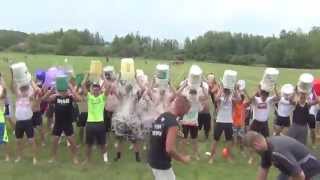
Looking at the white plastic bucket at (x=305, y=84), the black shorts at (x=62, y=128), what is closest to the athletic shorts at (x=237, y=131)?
the white plastic bucket at (x=305, y=84)

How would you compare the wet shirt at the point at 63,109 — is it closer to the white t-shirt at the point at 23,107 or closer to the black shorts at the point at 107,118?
the white t-shirt at the point at 23,107

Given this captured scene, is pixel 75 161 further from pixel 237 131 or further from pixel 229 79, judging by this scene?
pixel 237 131

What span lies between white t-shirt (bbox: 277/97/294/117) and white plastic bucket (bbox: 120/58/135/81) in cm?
370

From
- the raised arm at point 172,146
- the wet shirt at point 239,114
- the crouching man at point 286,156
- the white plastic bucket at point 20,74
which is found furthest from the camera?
the wet shirt at point 239,114

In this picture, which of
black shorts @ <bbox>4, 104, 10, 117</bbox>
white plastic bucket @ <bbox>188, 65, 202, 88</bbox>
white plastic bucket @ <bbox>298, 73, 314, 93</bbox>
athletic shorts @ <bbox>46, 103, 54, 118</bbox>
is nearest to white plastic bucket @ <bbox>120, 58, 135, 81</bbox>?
white plastic bucket @ <bbox>188, 65, 202, 88</bbox>

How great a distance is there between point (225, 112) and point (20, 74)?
4.71 m

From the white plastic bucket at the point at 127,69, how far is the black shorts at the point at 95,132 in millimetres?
1258

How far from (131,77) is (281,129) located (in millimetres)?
4009

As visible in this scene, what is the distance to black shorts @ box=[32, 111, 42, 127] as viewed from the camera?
14491 millimetres

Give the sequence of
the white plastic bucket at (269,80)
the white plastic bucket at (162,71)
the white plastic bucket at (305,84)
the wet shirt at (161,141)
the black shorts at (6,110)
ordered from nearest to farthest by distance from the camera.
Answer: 1. the wet shirt at (161,141)
2. the white plastic bucket at (305,84)
3. the white plastic bucket at (162,71)
4. the white plastic bucket at (269,80)
5. the black shorts at (6,110)

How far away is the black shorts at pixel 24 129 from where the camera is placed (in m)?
13.6

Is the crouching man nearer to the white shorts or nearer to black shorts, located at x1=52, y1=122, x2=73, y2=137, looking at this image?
the white shorts

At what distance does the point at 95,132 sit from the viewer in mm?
13547

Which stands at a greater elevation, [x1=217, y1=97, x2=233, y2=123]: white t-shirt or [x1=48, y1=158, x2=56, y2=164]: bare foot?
[x1=217, y1=97, x2=233, y2=123]: white t-shirt
